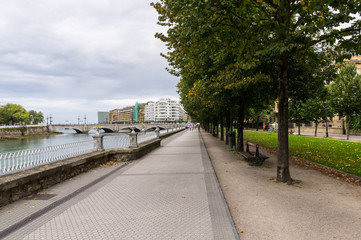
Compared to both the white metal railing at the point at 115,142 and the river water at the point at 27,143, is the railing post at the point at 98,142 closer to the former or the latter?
the white metal railing at the point at 115,142

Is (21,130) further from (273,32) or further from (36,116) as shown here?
(273,32)

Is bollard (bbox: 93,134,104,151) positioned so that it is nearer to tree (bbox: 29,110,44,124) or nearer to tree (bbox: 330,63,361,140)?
tree (bbox: 330,63,361,140)

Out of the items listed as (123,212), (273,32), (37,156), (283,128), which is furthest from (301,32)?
(37,156)

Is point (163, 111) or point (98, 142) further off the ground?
point (163, 111)

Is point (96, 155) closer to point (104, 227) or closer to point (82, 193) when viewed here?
point (82, 193)

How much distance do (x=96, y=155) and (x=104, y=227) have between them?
19.6 feet

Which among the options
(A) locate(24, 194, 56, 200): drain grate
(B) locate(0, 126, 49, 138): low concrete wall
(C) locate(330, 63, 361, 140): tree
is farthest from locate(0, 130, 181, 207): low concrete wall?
(B) locate(0, 126, 49, 138): low concrete wall

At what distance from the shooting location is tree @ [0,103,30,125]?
3388 inches

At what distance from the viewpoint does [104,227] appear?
387 centimetres

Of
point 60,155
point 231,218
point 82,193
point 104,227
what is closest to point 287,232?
point 231,218

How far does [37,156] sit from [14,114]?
99.8m

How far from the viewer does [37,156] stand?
22.8ft

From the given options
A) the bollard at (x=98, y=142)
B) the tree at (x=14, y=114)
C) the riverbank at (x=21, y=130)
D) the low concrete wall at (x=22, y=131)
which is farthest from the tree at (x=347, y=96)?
the tree at (x=14, y=114)

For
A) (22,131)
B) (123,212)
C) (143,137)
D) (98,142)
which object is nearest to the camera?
(123,212)
